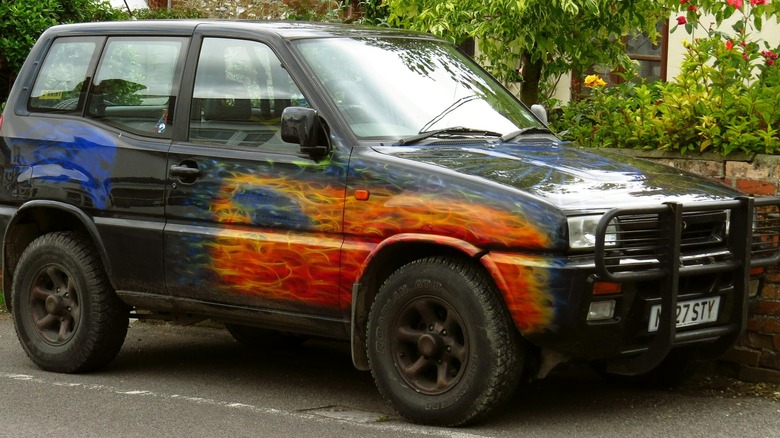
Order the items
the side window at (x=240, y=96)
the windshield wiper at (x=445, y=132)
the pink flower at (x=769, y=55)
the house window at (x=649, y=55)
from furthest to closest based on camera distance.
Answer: the house window at (x=649, y=55) < the pink flower at (x=769, y=55) < the side window at (x=240, y=96) < the windshield wiper at (x=445, y=132)

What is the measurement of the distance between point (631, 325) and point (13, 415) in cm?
307

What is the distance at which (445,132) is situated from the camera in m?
7.44

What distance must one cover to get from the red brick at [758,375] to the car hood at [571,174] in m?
1.17

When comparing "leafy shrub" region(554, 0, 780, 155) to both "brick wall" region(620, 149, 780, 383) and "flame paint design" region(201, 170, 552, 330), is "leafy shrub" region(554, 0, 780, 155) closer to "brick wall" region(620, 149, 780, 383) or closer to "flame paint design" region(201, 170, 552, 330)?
"brick wall" region(620, 149, 780, 383)

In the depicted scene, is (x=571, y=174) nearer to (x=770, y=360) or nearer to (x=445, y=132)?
(x=445, y=132)

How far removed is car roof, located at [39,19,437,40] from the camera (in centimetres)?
764

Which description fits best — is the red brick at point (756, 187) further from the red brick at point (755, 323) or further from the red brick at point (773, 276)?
the red brick at point (755, 323)

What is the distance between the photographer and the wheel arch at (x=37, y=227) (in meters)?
8.05

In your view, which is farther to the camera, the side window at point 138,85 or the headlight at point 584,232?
the side window at point 138,85

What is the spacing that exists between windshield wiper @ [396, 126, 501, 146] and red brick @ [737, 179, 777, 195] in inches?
56.5

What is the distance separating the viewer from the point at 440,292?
6609mm

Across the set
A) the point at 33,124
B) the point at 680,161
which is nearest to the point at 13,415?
the point at 33,124

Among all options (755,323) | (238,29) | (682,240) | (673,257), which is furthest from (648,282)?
(238,29)

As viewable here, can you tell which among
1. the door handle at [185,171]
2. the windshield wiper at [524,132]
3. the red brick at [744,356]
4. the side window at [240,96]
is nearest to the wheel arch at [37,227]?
the door handle at [185,171]
